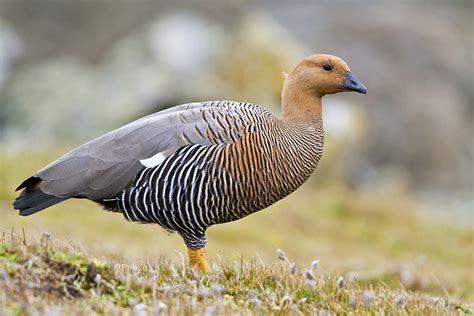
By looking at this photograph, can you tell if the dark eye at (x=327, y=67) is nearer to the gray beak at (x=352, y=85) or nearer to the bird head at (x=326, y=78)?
the bird head at (x=326, y=78)

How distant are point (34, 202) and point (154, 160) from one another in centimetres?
116

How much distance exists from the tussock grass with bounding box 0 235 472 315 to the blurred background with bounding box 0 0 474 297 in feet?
10.3

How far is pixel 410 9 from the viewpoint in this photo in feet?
117

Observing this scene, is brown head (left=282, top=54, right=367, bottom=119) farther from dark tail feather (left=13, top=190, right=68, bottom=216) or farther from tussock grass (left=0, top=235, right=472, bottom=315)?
dark tail feather (left=13, top=190, right=68, bottom=216)

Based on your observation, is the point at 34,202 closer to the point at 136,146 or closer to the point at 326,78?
the point at 136,146

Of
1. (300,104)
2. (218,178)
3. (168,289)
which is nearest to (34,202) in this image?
(218,178)

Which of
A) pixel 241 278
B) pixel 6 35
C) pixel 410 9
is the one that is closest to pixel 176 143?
pixel 241 278

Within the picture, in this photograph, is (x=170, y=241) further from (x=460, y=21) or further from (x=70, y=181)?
(x=460, y=21)

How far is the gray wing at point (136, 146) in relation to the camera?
23.2 ft

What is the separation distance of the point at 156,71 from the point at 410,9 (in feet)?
58.8

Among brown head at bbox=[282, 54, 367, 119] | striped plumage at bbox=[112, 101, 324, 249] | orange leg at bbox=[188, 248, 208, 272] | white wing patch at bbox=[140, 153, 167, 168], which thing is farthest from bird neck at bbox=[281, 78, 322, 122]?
orange leg at bbox=[188, 248, 208, 272]

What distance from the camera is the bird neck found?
7.63m

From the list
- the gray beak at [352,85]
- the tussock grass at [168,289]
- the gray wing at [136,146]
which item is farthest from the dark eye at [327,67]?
the tussock grass at [168,289]

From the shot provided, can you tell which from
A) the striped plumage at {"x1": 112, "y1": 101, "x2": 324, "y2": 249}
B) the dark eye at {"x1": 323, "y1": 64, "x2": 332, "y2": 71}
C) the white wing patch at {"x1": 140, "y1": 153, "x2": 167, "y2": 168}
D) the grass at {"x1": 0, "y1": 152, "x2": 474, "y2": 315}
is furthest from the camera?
the dark eye at {"x1": 323, "y1": 64, "x2": 332, "y2": 71}
